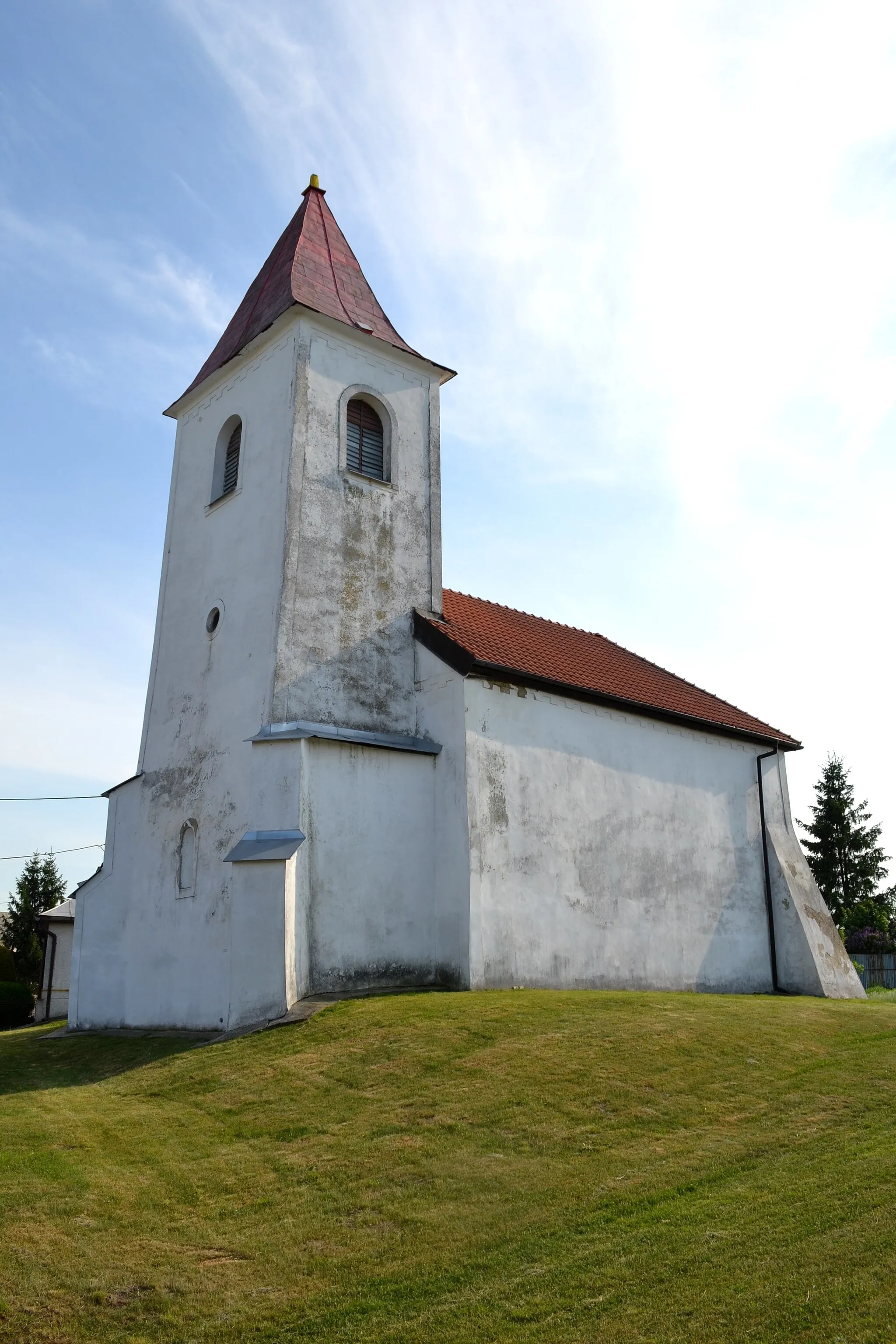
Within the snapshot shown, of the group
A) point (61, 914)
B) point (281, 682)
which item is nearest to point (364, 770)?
point (281, 682)

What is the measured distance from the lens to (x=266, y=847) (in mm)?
13781

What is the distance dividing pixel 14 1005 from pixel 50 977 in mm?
2234

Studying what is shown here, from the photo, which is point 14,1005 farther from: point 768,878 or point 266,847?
point 768,878

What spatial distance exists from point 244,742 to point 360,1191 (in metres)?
8.93

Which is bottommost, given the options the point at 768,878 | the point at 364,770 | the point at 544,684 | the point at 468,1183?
the point at 468,1183

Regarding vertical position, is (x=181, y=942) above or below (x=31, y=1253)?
above

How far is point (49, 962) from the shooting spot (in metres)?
28.2

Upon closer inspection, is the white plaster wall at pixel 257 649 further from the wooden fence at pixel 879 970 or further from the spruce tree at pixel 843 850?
the spruce tree at pixel 843 850

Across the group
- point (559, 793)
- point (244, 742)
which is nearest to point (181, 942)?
point (244, 742)

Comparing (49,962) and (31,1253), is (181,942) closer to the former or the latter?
(31,1253)

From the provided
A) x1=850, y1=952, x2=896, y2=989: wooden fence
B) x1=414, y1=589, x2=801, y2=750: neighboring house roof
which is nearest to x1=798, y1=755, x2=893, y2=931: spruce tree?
x1=850, y1=952, x2=896, y2=989: wooden fence

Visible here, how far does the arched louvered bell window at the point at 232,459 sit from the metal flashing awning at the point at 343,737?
17.0ft

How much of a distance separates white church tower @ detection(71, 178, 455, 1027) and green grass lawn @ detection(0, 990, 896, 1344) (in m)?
2.48

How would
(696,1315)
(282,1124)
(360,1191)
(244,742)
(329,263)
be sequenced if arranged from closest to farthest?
(696,1315), (360,1191), (282,1124), (244,742), (329,263)
